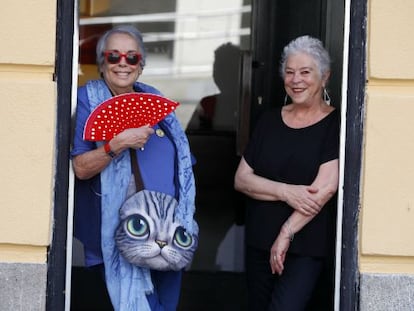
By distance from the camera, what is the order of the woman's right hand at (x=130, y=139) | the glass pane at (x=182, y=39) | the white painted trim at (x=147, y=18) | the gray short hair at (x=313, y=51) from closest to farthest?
the woman's right hand at (x=130, y=139)
the gray short hair at (x=313, y=51)
the glass pane at (x=182, y=39)
the white painted trim at (x=147, y=18)

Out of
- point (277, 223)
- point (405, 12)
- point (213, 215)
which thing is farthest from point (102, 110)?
point (213, 215)

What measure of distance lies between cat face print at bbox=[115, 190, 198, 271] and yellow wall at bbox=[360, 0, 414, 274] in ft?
2.92

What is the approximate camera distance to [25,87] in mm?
4578

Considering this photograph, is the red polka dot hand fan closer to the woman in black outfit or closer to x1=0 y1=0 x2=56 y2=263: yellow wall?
x1=0 y1=0 x2=56 y2=263: yellow wall

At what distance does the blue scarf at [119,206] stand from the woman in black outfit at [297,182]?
357 mm

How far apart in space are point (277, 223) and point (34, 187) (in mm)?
1150

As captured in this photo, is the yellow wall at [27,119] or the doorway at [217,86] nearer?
the yellow wall at [27,119]

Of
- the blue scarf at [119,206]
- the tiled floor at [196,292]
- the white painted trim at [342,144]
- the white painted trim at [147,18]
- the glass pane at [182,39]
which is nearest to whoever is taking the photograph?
the blue scarf at [119,206]

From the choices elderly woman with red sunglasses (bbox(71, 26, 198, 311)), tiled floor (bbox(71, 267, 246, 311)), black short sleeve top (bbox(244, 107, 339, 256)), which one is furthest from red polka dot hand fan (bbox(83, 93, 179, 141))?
tiled floor (bbox(71, 267, 246, 311))

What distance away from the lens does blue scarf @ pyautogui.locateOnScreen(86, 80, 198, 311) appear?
4.54 m

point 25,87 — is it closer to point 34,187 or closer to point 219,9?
point 34,187

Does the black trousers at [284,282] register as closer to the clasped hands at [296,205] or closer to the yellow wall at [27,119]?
the clasped hands at [296,205]

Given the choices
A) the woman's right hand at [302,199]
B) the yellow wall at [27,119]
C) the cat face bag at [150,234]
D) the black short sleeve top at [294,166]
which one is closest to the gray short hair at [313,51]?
the black short sleeve top at [294,166]

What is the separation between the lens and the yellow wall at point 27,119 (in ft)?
15.0
